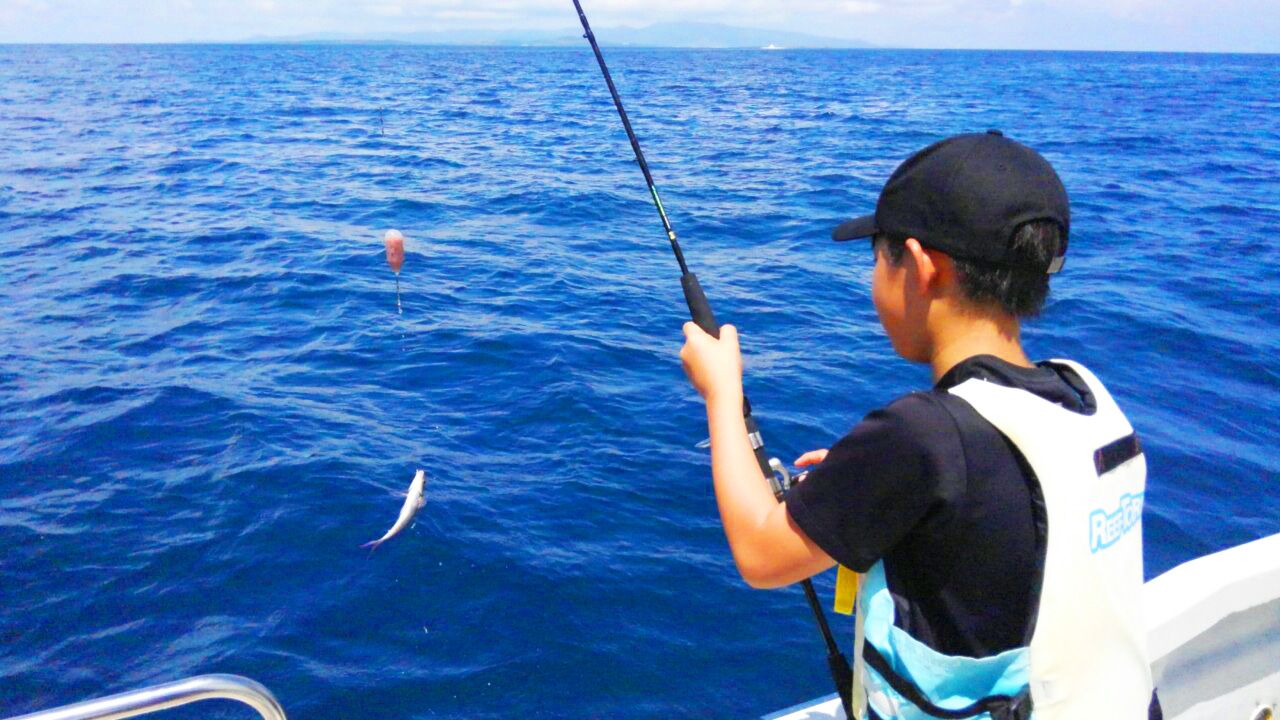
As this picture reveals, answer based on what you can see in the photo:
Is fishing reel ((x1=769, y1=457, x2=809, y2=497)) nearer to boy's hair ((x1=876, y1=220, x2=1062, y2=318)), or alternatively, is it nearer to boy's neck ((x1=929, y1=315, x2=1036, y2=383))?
boy's neck ((x1=929, y1=315, x2=1036, y2=383))

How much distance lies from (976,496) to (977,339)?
0.32m

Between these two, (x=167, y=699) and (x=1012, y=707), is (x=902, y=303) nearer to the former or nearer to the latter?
(x=1012, y=707)

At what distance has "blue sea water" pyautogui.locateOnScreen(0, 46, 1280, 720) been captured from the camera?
470 centimetres

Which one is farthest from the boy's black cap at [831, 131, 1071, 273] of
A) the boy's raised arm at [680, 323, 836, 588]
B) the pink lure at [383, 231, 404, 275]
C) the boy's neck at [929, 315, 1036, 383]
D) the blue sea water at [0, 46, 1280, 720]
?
the pink lure at [383, 231, 404, 275]

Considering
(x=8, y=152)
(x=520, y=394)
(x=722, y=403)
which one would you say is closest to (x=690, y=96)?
(x=8, y=152)

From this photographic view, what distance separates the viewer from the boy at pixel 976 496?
143 centimetres

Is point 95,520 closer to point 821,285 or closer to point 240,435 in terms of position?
point 240,435

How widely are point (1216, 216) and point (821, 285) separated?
808cm

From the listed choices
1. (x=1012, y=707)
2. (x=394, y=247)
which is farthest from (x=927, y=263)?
(x=394, y=247)

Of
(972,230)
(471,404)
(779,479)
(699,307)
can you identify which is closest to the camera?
(972,230)

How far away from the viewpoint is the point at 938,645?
1.52 m

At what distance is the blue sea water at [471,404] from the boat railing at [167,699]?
97.2 inches

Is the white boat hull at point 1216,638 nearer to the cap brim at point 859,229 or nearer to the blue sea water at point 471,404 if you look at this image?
the cap brim at point 859,229

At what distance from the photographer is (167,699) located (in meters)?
1.90
